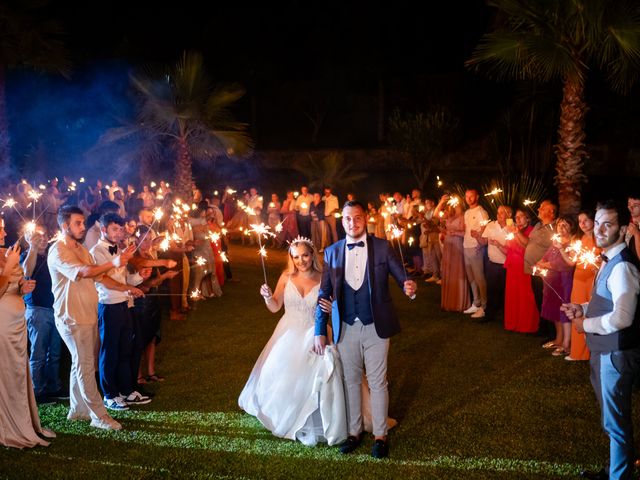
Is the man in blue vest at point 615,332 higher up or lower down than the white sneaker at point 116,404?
higher up

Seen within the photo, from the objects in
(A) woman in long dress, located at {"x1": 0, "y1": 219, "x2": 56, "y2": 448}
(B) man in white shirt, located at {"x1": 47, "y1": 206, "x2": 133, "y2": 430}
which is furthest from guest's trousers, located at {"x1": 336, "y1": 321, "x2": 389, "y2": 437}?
(A) woman in long dress, located at {"x1": 0, "y1": 219, "x2": 56, "y2": 448}

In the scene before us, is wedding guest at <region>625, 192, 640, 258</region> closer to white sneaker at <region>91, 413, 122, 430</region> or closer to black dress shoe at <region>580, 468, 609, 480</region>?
black dress shoe at <region>580, 468, 609, 480</region>

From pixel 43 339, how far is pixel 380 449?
4.26 meters

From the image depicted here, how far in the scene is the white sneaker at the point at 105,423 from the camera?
6.36 m

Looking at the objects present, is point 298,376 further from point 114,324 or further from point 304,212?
point 304,212

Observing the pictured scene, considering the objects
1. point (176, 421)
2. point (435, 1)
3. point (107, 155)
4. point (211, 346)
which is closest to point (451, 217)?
point (211, 346)

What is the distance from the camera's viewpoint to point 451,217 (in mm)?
11977

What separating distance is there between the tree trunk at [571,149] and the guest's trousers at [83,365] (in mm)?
9885

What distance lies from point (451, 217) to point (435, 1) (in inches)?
1268

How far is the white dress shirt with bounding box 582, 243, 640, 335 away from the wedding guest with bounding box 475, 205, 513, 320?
5.72 metres

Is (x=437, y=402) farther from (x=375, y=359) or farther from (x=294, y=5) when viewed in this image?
(x=294, y=5)

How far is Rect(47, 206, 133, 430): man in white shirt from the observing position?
6160 mm

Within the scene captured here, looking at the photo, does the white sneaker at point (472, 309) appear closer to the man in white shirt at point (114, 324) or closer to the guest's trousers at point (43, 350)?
the man in white shirt at point (114, 324)

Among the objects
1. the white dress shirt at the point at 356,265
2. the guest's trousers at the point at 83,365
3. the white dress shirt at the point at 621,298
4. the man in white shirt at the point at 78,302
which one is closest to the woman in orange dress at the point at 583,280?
the white dress shirt at the point at 621,298
